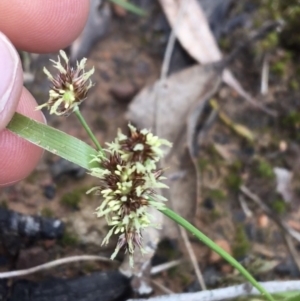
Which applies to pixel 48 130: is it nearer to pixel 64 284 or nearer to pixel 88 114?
pixel 64 284

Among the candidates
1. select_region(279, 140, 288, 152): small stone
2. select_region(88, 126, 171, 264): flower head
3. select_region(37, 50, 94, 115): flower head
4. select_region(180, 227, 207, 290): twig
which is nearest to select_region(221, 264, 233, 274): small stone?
select_region(180, 227, 207, 290): twig

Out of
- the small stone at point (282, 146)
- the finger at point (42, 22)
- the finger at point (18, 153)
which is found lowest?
the small stone at point (282, 146)

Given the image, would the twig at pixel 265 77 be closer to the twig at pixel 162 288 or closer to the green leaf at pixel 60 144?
the twig at pixel 162 288

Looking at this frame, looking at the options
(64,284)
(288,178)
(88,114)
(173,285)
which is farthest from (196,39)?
(64,284)

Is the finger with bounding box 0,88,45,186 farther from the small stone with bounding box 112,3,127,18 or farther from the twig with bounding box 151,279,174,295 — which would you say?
the small stone with bounding box 112,3,127,18

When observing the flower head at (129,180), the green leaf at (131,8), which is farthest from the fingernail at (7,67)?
the green leaf at (131,8)
